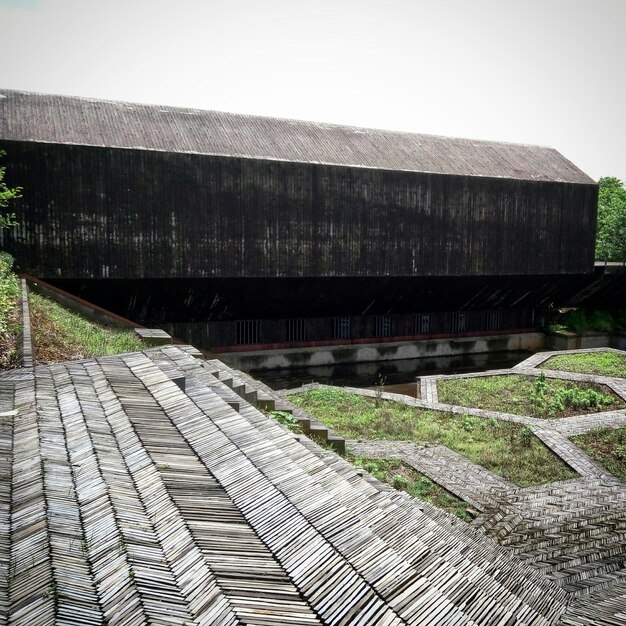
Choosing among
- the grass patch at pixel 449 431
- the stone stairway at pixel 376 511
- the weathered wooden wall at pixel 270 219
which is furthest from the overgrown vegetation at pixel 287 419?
the weathered wooden wall at pixel 270 219

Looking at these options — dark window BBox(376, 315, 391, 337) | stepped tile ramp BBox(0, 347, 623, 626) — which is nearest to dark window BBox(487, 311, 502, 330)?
dark window BBox(376, 315, 391, 337)

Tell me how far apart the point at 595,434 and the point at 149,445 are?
11.3 metres

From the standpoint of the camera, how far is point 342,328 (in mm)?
23922

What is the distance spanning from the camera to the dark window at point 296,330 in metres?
22.9

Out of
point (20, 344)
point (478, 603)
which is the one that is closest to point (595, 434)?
point (478, 603)

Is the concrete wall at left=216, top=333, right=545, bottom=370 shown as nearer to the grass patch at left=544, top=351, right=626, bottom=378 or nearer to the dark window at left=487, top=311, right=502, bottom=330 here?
the dark window at left=487, top=311, right=502, bottom=330

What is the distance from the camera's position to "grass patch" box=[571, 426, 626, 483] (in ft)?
35.3

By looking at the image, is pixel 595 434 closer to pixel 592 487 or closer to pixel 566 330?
pixel 592 487

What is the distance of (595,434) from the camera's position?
492 inches

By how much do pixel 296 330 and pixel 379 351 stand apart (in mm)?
3994

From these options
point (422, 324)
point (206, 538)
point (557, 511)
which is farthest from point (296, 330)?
point (206, 538)

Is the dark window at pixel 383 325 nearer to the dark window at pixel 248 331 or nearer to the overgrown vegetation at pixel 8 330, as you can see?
the dark window at pixel 248 331

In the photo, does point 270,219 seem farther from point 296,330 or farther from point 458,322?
point 458,322

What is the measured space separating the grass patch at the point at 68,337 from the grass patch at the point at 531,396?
880 cm
